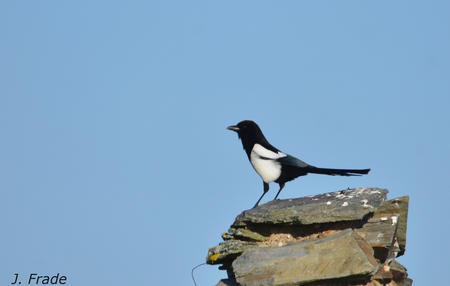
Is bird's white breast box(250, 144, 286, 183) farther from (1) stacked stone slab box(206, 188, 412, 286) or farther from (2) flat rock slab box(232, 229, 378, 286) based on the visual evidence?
(2) flat rock slab box(232, 229, 378, 286)

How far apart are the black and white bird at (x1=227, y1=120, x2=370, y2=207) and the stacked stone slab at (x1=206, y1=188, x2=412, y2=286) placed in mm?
1695

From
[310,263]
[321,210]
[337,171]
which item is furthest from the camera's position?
[337,171]

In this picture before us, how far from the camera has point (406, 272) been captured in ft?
22.6

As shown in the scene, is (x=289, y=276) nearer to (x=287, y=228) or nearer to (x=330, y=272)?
(x=330, y=272)

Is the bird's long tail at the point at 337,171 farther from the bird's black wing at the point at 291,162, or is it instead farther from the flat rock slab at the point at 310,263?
the flat rock slab at the point at 310,263

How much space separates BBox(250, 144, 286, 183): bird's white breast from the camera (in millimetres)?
8969

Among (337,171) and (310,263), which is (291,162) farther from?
(310,263)

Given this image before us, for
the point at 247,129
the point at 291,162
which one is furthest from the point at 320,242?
the point at 247,129

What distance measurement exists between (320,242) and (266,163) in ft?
10.6

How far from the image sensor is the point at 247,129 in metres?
9.45

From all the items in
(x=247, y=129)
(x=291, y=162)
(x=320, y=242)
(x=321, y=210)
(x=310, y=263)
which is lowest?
(x=310, y=263)

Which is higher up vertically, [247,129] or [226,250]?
[247,129]

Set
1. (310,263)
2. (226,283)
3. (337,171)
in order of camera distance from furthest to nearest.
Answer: (337,171) → (226,283) → (310,263)

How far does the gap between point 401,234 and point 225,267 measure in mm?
1966
